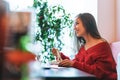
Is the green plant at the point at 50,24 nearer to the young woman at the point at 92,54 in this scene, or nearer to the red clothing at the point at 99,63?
the young woman at the point at 92,54

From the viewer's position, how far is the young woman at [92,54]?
6.79ft

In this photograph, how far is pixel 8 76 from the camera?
40cm

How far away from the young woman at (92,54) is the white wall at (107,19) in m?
0.98

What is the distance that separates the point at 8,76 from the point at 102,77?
5.84 feet

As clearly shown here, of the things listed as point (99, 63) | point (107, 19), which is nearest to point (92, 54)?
point (99, 63)

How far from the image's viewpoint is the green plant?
126 inches

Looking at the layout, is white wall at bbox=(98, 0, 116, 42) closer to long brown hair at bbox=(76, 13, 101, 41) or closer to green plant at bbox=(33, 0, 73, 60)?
green plant at bbox=(33, 0, 73, 60)

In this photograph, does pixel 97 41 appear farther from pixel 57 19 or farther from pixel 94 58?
pixel 57 19

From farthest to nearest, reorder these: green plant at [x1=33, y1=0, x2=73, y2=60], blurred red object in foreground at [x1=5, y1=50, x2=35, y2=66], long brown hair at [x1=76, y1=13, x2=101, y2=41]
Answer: green plant at [x1=33, y1=0, x2=73, y2=60] → long brown hair at [x1=76, y1=13, x2=101, y2=41] → blurred red object in foreground at [x1=5, y1=50, x2=35, y2=66]

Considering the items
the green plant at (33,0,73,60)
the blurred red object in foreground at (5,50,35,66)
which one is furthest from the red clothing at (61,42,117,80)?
the blurred red object in foreground at (5,50,35,66)

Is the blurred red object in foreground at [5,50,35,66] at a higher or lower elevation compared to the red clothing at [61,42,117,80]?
higher

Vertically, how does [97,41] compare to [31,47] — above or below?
below

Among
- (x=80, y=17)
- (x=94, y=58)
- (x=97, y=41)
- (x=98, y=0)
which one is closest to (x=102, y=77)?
(x=94, y=58)

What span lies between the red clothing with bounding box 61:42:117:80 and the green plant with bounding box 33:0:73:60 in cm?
96
